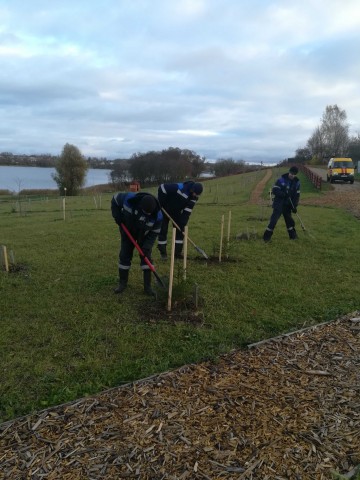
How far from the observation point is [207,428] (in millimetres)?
2992

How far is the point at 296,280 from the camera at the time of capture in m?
6.88

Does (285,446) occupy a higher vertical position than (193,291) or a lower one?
lower

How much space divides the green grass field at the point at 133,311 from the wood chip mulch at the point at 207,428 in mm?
322

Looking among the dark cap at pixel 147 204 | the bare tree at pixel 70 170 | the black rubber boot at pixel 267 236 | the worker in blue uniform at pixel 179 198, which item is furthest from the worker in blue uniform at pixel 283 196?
the bare tree at pixel 70 170

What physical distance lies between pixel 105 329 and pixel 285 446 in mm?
2657

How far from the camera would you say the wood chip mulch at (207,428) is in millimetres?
2619

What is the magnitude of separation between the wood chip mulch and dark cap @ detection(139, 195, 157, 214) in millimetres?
2376

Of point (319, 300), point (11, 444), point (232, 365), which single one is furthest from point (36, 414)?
point (319, 300)

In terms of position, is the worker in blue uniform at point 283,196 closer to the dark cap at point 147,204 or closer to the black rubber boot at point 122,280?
the black rubber boot at point 122,280

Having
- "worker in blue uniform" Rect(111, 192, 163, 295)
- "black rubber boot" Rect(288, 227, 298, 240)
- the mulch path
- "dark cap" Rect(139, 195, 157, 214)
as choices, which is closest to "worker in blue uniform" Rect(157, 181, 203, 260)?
"worker in blue uniform" Rect(111, 192, 163, 295)

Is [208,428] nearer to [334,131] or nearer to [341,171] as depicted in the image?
[341,171]

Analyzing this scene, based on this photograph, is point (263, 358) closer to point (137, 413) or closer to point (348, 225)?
point (137, 413)

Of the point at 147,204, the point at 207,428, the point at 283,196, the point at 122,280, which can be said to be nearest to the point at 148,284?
the point at 122,280

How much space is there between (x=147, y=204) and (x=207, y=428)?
318cm
